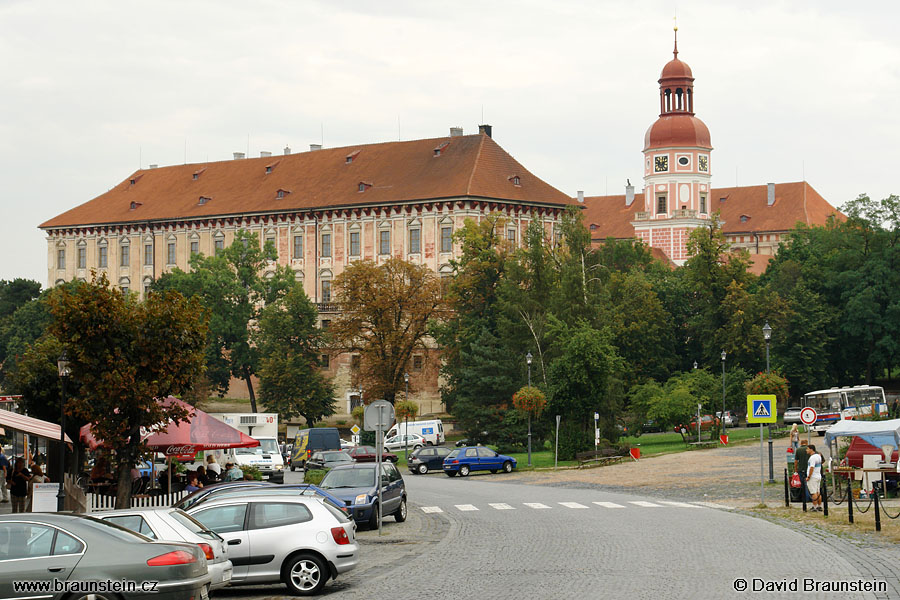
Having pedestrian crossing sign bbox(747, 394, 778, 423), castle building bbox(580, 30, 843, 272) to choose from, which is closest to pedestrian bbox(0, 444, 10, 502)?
pedestrian crossing sign bbox(747, 394, 778, 423)

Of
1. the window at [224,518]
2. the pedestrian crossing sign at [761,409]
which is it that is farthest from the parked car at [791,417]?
the window at [224,518]

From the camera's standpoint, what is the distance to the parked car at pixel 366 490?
1132 inches

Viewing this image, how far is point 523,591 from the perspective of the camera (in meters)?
17.1

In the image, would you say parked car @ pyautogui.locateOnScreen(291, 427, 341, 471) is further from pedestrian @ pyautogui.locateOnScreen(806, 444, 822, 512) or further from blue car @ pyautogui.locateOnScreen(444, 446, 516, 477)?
pedestrian @ pyautogui.locateOnScreen(806, 444, 822, 512)

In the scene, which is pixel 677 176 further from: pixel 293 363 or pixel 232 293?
pixel 293 363

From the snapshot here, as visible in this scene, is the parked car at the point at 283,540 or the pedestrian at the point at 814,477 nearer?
the parked car at the point at 283,540

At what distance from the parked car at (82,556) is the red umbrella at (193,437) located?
14.8m

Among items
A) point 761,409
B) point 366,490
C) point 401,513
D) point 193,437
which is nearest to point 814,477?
point 761,409

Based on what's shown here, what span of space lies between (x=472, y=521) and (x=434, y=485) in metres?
18.4

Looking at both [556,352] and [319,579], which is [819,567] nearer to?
[319,579]

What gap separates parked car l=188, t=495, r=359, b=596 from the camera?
18547mm

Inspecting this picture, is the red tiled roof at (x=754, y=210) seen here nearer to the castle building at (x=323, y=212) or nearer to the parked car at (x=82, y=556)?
the castle building at (x=323, y=212)

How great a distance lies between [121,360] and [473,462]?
30562 mm

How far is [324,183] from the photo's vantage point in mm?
110562
